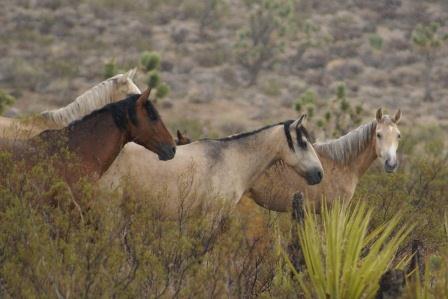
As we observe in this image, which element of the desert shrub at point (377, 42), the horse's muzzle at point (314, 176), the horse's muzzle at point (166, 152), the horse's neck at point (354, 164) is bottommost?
the desert shrub at point (377, 42)

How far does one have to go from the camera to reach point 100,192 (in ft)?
23.6

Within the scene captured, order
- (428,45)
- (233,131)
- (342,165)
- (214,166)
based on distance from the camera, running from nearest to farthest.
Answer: (214,166) → (342,165) → (233,131) → (428,45)

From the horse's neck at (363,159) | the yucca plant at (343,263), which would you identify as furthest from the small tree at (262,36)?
the yucca plant at (343,263)

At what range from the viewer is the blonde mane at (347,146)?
1066 cm

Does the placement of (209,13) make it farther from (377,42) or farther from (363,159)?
(363,159)

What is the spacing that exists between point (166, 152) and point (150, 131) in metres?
0.26

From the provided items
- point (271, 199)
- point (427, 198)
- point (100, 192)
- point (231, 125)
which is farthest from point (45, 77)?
point (100, 192)

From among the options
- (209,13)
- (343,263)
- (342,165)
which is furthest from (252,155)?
(209,13)

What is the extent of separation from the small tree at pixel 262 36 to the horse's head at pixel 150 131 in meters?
26.3

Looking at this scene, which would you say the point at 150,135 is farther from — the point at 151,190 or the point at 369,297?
the point at 369,297

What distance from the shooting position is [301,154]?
31.5ft

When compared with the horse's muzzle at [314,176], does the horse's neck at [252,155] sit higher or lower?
higher

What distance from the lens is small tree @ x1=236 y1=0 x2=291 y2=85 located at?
1371 inches

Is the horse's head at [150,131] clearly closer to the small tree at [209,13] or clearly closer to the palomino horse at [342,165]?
the palomino horse at [342,165]
